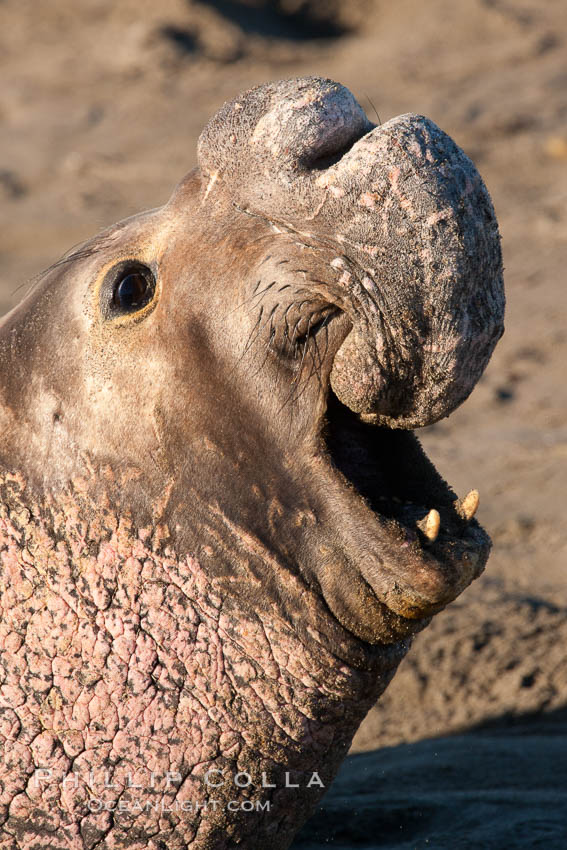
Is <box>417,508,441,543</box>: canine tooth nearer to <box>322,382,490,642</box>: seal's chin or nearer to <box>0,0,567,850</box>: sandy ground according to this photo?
<box>322,382,490,642</box>: seal's chin

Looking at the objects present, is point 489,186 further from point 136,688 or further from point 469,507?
point 136,688

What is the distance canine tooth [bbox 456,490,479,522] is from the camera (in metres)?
2.35

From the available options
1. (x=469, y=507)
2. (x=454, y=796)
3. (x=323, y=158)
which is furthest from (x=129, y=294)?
(x=454, y=796)

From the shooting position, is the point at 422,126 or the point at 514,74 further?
the point at 514,74

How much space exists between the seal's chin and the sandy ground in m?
1.15

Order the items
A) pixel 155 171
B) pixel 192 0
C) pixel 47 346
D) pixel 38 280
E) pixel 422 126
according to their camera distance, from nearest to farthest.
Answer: pixel 422 126 → pixel 47 346 → pixel 38 280 → pixel 155 171 → pixel 192 0

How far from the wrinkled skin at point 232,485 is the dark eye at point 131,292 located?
0.01 meters

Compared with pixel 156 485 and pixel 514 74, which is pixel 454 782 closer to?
pixel 156 485

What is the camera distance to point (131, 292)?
7.90 feet

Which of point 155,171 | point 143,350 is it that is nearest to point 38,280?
point 143,350

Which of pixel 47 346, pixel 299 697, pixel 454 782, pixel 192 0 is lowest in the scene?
pixel 454 782

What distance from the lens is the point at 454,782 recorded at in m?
3.67

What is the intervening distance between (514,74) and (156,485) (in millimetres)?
10904

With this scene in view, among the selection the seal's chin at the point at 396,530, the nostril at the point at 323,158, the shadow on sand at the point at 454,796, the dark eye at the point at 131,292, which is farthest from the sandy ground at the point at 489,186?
the nostril at the point at 323,158
